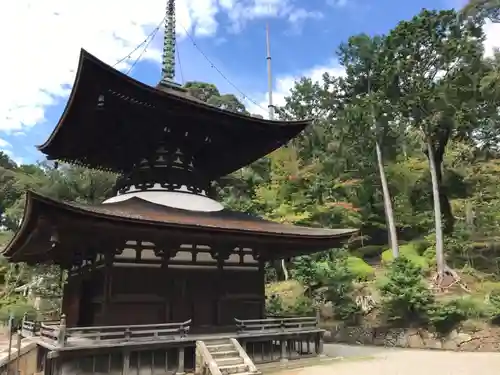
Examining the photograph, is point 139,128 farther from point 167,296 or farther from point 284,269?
point 284,269

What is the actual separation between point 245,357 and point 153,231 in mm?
3731

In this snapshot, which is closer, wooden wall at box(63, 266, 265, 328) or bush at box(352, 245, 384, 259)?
wooden wall at box(63, 266, 265, 328)

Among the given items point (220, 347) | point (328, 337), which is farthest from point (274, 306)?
point (220, 347)

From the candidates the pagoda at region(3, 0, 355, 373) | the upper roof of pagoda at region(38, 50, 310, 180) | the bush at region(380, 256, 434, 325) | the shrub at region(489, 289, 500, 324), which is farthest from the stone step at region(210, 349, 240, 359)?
the shrub at region(489, 289, 500, 324)

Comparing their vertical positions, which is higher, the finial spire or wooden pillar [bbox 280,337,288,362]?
the finial spire

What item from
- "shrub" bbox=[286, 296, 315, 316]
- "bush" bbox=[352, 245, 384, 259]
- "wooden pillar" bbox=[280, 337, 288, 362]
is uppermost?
"bush" bbox=[352, 245, 384, 259]

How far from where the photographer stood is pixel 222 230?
1022cm

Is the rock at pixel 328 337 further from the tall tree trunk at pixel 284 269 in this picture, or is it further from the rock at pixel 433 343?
the tall tree trunk at pixel 284 269

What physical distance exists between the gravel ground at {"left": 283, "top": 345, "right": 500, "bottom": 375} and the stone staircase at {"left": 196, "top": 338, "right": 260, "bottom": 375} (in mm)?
1241

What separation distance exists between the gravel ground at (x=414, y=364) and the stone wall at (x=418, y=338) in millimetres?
1062

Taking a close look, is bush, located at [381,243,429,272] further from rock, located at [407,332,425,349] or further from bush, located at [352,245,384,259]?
rock, located at [407,332,425,349]

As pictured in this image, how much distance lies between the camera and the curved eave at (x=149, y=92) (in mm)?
9781

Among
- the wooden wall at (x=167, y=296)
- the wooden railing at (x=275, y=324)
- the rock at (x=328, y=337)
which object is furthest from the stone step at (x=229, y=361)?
the rock at (x=328, y=337)

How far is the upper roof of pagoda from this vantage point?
34.8ft
